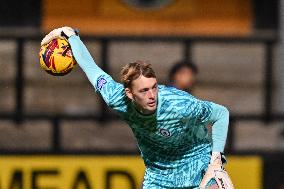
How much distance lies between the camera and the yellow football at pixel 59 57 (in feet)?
26.0

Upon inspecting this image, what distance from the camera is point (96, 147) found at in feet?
37.7

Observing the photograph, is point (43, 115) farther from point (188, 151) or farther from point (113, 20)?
point (188, 151)

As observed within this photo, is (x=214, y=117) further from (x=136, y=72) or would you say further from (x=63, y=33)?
(x=63, y=33)

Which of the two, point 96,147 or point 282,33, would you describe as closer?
point 96,147

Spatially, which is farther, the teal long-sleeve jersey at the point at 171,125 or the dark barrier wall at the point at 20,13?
the dark barrier wall at the point at 20,13

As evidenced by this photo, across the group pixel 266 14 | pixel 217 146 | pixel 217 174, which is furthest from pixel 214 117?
pixel 266 14

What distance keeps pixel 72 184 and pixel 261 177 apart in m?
1.63

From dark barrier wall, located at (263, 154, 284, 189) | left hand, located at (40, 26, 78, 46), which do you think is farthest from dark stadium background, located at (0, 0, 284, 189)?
left hand, located at (40, 26, 78, 46)

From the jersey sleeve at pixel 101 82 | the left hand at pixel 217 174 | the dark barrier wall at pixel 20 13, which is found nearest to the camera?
the left hand at pixel 217 174

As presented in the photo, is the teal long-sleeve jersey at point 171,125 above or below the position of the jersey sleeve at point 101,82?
below

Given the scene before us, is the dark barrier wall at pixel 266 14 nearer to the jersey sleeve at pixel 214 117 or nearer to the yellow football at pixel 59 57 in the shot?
the yellow football at pixel 59 57

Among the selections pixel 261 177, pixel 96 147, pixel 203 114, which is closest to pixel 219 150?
pixel 203 114

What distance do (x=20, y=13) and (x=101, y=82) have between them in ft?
18.6

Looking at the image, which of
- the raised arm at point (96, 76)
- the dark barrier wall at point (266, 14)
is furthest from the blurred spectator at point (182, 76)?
the dark barrier wall at point (266, 14)
